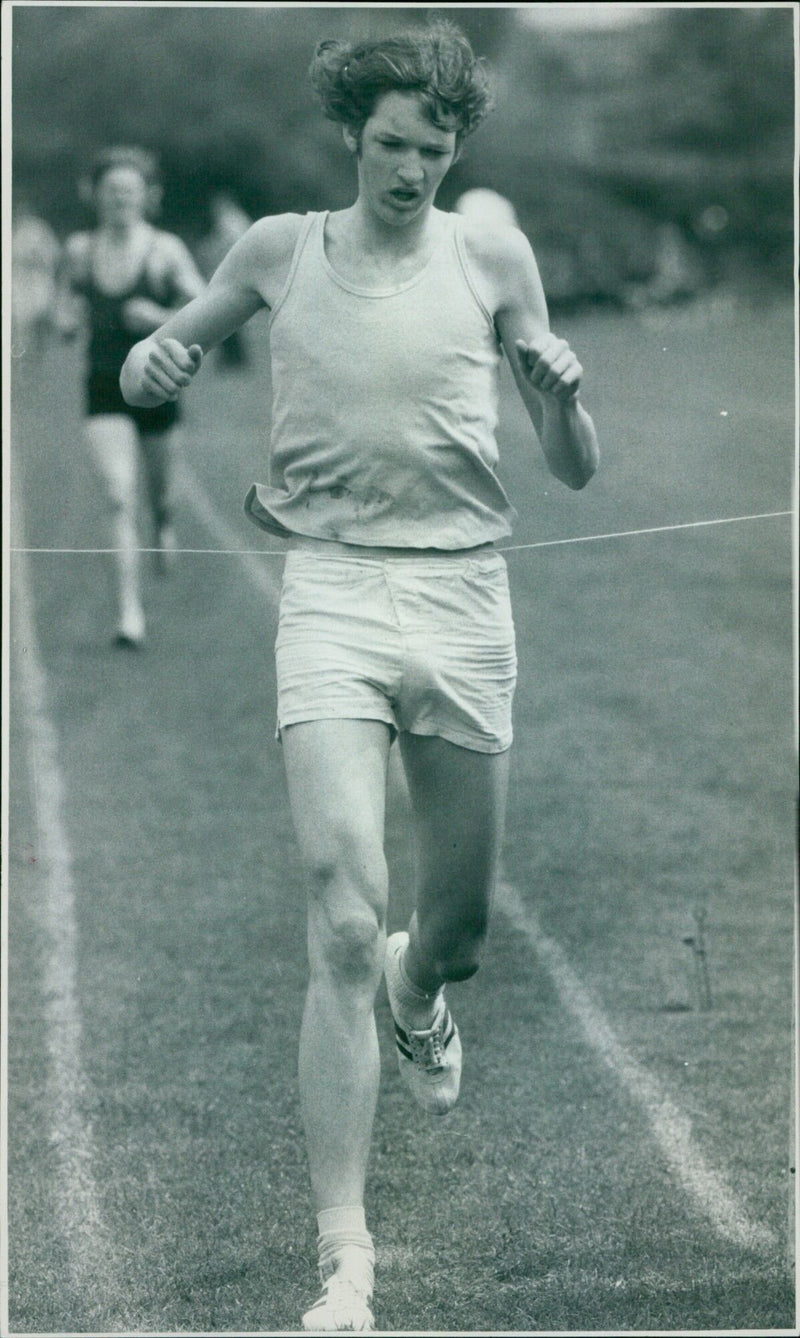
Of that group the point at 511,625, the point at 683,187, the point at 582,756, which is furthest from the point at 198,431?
the point at 683,187

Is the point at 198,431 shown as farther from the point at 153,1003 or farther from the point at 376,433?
the point at 376,433

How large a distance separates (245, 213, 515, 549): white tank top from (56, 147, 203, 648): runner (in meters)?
3.23

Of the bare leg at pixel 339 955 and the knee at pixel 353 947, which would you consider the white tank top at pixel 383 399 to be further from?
the knee at pixel 353 947

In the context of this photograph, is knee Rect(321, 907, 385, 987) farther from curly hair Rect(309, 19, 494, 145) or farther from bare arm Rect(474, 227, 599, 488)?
curly hair Rect(309, 19, 494, 145)

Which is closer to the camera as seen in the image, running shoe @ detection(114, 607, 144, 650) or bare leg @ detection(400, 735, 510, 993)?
bare leg @ detection(400, 735, 510, 993)

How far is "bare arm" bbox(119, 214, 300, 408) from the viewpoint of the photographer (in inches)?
180

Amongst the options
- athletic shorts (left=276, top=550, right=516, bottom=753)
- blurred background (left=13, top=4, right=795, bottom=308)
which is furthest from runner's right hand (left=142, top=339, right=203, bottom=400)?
blurred background (left=13, top=4, right=795, bottom=308)

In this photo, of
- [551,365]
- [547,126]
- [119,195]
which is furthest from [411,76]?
[547,126]

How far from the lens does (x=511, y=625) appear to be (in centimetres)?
478

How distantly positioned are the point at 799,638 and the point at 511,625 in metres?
0.57

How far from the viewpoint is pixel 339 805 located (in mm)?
4391

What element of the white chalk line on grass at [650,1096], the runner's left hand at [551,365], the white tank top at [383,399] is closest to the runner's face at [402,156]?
the white tank top at [383,399]

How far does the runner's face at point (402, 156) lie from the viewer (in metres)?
4.49

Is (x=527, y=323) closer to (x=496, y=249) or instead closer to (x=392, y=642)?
(x=496, y=249)
